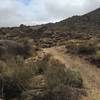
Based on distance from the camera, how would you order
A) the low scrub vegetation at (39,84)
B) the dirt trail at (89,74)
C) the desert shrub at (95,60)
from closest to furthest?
the low scrub vegetation at (39,84) < the dirt trail at (89,74) < the desert shrub at (95,60)

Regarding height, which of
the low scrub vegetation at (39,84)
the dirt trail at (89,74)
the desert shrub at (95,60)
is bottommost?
the dirt trail at (89,74)

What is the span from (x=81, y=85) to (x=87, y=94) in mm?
1193

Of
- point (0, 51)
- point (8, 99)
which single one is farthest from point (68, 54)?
point (8, 99)

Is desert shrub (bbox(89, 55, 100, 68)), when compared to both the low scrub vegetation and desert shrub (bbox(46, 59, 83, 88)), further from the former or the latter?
desert shrub (bbox(46, 59, 83, 88))

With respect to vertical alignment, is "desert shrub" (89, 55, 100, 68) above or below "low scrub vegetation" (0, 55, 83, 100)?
below

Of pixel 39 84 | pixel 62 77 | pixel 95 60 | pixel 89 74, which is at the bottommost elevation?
pixel 89 74

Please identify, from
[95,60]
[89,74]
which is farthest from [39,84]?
[95,60]

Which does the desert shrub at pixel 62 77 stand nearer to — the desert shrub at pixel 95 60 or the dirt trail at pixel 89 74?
the dirt trail at pixel 89 74

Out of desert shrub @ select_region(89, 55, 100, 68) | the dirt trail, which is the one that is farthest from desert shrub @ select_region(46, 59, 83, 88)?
desert shrub @ select_region(89, 55, 100, 68)

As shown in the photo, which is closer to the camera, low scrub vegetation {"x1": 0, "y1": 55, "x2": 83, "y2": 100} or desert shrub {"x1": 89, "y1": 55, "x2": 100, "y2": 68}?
low scrub vegetation {"x1": 0, "y1": 55, "x2": 83, "y2": 100}

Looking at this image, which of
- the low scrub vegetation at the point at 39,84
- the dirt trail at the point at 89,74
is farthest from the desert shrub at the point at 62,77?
the dirt trail at the point at 89,74

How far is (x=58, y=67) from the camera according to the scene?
58.4 ft

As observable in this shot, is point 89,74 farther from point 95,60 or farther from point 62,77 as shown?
point 62,77

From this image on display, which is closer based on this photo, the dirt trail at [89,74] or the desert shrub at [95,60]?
the dirt trail at [89,74]
